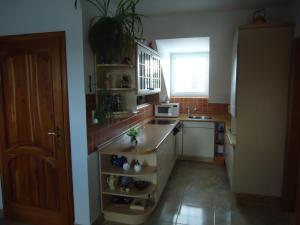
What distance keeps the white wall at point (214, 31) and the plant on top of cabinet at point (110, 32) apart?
5.58ft

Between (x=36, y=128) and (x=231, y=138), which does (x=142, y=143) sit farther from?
(x=231, y=138)

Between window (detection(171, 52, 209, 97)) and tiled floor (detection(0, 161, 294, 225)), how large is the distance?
2.05 meters

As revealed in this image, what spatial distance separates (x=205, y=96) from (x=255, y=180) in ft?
7.81

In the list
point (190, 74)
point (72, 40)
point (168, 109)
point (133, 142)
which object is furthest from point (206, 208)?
point (190, 74)

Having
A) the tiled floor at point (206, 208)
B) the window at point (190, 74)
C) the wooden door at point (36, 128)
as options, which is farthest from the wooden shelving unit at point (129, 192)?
the window at point (190, 74)

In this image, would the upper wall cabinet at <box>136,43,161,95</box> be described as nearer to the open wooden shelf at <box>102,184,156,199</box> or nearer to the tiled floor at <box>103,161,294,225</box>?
the open wooden shelf at <box>102,184,156,199</box>

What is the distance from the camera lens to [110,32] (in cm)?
220

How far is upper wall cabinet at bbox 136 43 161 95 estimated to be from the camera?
301 cm

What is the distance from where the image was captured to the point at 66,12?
218 cm

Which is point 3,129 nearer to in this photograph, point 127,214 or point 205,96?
point 127,214

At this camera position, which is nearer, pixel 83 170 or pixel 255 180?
pixel 83 170

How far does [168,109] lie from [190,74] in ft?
3.33

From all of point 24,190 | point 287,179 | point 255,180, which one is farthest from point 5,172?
point 287,179

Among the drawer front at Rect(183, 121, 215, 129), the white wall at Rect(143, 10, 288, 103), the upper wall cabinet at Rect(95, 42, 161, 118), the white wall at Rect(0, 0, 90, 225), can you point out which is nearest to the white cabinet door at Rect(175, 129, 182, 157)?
the drawer front at Rect(183, 121, 215, 129)
